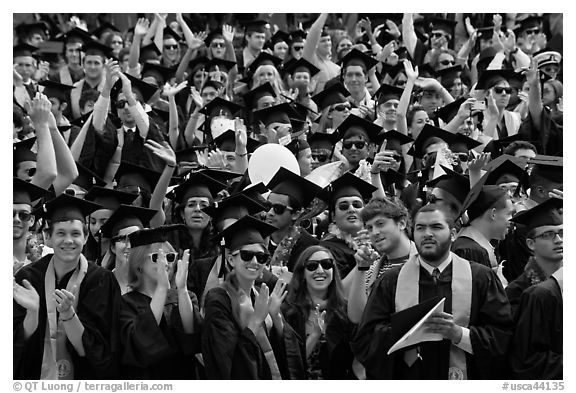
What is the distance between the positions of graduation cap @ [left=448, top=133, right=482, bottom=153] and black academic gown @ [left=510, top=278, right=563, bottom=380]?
343cm

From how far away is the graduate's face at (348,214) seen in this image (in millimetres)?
8663

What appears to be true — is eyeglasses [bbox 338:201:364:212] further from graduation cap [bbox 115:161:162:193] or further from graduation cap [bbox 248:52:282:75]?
graduation cap [bbox 248:52:282:75]

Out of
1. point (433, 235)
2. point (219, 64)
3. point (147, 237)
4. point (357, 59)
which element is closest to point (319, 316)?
point (433, 235)

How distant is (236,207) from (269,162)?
1.13m

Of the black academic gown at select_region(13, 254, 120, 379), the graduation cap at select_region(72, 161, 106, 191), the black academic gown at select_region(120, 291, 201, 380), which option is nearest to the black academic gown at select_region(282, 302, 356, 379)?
the black academic gown at select_region(120, 291, 201, 380)

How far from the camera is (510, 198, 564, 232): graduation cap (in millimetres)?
7727

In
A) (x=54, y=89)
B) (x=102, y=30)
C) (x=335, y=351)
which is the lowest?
(x=335, y=351)

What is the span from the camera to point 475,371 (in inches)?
283

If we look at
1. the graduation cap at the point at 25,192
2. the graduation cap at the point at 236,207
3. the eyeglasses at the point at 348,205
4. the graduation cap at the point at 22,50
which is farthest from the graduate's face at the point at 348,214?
the graduation cap at the point at 22,50

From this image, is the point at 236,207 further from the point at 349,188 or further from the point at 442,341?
the point at 442,341

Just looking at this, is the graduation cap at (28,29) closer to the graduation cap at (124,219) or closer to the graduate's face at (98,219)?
the graduate's face at (98,219)

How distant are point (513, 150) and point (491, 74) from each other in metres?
2.30

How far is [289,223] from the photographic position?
9.12 metres

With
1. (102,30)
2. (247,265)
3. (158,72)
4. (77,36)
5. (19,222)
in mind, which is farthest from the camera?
(102,30)
